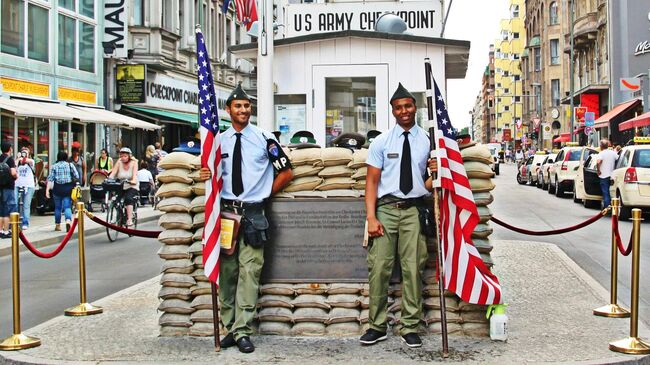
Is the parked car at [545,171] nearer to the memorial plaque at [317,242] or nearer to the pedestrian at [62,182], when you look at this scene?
the pedestrian at [62,182]

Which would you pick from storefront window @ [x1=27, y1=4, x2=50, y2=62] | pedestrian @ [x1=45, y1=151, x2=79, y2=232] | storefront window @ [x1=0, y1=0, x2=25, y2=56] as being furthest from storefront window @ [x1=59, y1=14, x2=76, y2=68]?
pedestrian @ [x1=45, y1=151, x2=79, y2=232]

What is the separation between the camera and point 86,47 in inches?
1085

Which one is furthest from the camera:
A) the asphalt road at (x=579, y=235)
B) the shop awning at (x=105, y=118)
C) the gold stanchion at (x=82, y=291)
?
the shop awning at (x=105, y=118)

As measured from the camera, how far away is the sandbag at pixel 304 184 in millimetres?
7023

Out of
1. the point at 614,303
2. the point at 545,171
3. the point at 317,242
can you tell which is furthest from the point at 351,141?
the point at 545,171

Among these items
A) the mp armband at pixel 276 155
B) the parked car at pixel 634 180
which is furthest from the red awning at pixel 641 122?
the mp armband at pixel 276 155

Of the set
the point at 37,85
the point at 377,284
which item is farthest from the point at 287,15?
the point at 37,85

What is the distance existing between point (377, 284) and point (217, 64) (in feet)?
119

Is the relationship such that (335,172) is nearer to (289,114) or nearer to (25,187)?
(289,114)

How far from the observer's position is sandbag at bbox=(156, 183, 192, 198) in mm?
7008

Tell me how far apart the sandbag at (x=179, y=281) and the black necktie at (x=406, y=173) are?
2019 mm

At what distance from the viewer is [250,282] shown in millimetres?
6586

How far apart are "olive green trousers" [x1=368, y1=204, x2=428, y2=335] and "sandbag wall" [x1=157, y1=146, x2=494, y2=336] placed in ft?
1.01

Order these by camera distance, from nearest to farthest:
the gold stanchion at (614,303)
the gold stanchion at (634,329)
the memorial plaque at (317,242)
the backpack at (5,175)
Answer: the gold stanchion at (634,329)
the memorial plaque at (317,242)
the gold stanchion at (614,303)
the backpack at (5,175)
